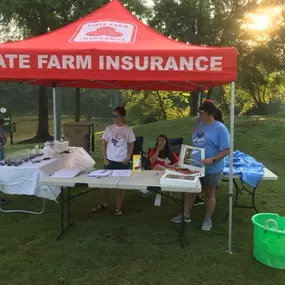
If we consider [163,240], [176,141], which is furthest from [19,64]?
[176,141]

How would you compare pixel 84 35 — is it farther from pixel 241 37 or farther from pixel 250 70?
pixel 250 70

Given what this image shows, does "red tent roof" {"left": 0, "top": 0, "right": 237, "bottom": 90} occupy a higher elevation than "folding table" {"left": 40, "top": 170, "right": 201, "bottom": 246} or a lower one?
higher

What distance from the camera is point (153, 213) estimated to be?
4.94 meters

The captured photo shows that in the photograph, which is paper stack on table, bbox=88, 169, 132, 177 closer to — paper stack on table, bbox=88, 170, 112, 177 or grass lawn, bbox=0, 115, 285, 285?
paper stack on table, bbox=88, 170, 112, 177

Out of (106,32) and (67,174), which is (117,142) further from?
(106,32)

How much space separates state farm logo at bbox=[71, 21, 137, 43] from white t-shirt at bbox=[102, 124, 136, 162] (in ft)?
3.94

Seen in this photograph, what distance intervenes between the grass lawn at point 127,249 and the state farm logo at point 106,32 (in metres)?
2.24

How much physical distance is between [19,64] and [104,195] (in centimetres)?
223

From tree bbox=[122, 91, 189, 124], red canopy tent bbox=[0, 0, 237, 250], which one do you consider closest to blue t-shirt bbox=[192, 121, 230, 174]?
red canopy tent bbox=[0, 0, 237, 250]

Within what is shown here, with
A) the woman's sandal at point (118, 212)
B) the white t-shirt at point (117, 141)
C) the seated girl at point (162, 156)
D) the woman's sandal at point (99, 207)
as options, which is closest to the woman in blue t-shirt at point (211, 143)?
Result: the white t-shirt at point (117, 141)

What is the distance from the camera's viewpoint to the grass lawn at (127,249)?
3184 millimetres

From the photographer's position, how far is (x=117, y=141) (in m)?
4.66

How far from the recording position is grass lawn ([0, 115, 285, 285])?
3184mm

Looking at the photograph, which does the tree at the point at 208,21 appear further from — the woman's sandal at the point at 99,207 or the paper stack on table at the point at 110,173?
the paper stack on table at the point at 110,173
